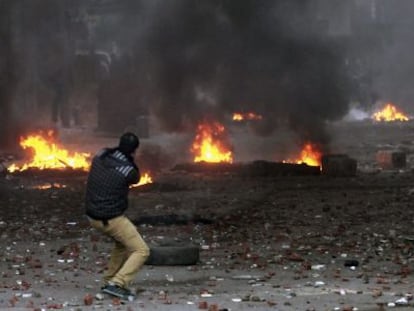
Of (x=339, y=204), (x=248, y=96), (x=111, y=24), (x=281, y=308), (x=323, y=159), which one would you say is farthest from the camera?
(x=111, y=24)

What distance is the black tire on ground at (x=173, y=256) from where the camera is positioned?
8.98 metres

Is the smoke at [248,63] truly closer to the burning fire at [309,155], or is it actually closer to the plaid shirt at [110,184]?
the burning fire at [309,155]

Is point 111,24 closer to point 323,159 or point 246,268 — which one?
point 323,159

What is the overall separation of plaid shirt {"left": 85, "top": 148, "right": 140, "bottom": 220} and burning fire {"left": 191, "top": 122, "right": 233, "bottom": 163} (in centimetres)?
1318

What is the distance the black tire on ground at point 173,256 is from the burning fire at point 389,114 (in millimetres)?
32405

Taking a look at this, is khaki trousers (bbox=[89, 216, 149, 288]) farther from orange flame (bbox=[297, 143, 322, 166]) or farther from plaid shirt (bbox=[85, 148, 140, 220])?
orange flame (bbox=[297, 143, 322, 166])

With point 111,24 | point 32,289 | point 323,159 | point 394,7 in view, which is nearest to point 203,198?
point 323,159

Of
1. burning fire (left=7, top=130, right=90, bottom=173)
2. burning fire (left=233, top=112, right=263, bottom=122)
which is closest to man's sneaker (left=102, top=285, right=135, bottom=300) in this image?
burning fire (left=7, top=130, right=90, bottom=173)

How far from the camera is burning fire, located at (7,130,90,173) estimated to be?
753 inches

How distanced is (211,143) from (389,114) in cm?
2319

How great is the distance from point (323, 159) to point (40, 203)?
6283mm

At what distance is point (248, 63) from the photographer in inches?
811

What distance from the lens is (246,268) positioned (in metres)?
8.92

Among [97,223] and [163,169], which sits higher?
[163,169]
